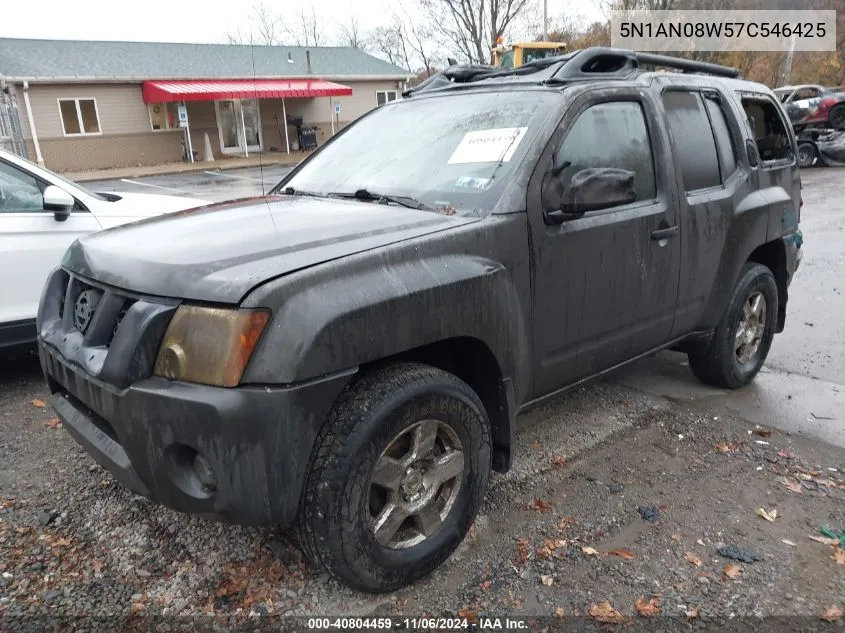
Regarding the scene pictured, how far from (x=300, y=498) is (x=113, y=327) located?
88 centimetres

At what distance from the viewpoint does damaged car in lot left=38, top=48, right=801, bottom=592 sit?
2066 mm

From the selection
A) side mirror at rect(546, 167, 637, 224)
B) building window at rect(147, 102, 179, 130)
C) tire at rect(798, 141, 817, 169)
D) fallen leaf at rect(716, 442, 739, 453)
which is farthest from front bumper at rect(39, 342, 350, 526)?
building window at rect(147, 102, 179, 130)

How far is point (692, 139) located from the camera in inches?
150

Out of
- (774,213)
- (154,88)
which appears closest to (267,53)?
(154,88)

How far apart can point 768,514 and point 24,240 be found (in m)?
4.59

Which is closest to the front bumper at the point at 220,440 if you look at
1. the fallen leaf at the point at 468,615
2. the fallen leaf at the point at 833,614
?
the fallen leaf at the point at 468,615

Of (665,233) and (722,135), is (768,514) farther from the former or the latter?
(722,135)

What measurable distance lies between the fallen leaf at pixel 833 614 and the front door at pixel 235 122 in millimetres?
27713

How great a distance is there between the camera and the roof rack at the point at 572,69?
3.32 metres

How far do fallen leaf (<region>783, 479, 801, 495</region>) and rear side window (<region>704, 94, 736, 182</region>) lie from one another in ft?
5.73

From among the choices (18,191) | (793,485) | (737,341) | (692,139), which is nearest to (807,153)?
(737,341)

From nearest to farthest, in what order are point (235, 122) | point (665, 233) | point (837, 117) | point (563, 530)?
point (563, 530)
point (665, 233)
point (837, 117)
point (235, 122)

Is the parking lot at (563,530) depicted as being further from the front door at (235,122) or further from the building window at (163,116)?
the front door at (235,122)

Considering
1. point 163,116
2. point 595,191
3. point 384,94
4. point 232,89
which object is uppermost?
point 232,89
